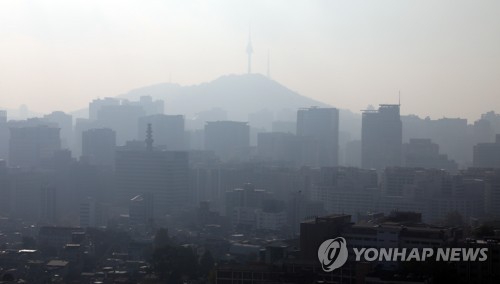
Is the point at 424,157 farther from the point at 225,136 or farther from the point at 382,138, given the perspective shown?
the point at 225,136

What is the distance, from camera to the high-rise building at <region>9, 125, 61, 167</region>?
31688 millimetres

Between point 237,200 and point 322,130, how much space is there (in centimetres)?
1514

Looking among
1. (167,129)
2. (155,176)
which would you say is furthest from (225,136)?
(155,176)

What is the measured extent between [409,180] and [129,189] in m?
7.10

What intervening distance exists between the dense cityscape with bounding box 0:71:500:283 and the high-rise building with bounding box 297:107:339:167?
62 mm

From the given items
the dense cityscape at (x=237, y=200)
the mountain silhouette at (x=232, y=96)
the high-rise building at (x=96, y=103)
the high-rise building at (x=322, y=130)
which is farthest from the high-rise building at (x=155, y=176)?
the mountain silhouette at (x=232, y=96)

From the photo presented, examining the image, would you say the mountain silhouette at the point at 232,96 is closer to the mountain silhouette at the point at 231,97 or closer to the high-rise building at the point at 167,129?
the mountain silhouette at the point at 231,97

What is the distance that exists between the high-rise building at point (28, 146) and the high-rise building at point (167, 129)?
509cm

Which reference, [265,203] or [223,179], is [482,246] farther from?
[223,179]

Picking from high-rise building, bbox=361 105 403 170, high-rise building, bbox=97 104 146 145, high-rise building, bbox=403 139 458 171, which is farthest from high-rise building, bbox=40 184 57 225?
high-rise building, bbox=97 104 146 145

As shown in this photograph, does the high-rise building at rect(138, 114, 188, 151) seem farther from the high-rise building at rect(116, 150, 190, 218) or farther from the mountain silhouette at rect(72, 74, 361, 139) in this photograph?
the mountain silhouette at rect(72, 74, 361, 139)

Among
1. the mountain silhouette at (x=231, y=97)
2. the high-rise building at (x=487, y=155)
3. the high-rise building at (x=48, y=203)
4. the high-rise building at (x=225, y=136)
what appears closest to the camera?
the high-rise building at (x=48, y=203)

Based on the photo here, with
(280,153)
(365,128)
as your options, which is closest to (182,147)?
(280,153)

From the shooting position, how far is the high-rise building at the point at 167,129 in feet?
120
